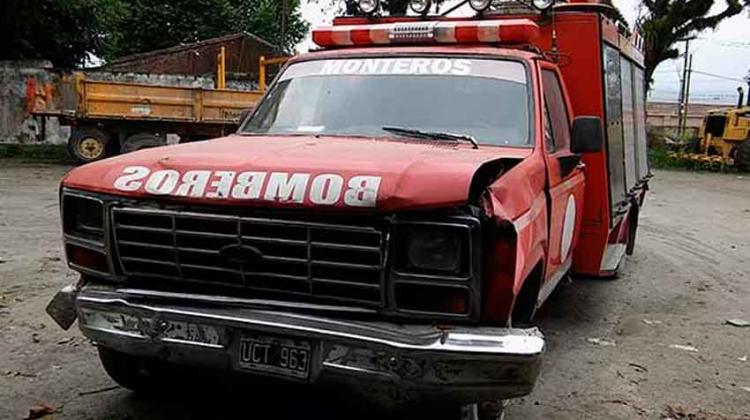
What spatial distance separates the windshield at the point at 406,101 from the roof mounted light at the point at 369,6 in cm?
151

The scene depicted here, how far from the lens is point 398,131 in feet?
14.6

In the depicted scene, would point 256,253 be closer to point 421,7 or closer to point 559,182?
point 559,182

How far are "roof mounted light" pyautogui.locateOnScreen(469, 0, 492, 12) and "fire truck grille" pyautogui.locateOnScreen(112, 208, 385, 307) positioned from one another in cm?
325

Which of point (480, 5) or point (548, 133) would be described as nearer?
point (548, 133)

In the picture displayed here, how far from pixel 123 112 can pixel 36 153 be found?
4.81 meters

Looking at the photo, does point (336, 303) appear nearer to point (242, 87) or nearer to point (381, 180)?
point (381, 180)

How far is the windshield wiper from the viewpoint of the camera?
4.29 metres

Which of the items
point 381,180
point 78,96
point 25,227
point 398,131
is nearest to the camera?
point 381,180

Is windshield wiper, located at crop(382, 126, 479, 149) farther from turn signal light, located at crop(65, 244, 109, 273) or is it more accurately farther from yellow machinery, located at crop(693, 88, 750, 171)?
yellow machinery, located at crop(693, 88, 750, 171)

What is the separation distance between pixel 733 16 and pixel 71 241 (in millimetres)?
25121

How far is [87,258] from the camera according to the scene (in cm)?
381

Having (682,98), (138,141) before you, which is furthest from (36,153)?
(682,98)

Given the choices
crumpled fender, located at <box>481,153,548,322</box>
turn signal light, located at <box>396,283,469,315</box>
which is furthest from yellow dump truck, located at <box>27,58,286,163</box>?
turn signal light, located at <box>396,283,469,315</box>

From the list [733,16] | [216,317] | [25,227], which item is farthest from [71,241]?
[733,16]
